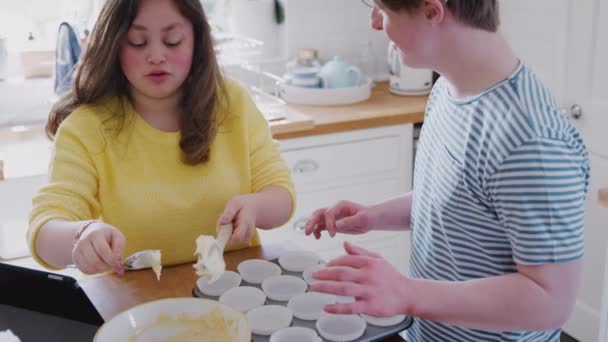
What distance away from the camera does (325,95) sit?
8.26 feet

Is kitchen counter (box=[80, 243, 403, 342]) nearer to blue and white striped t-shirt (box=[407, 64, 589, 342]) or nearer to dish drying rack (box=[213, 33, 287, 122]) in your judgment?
blue and white striped t-shirt (box=[407, 64, 589, 342])

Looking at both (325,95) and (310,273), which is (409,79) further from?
(310,273)

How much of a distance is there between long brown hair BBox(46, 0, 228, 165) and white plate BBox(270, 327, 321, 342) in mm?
509

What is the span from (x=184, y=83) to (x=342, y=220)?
1.44 feet

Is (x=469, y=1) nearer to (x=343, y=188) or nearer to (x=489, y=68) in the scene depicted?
(x=489, y=68)

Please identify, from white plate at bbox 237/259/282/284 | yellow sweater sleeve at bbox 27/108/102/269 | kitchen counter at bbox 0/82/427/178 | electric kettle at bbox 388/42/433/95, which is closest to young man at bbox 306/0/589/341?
white plate at bbox 237/259/282/284

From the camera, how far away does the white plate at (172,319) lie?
934mm

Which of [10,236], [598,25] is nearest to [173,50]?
[10,236]

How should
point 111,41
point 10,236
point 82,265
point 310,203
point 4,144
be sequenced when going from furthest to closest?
point 310,203, point 4,144, point 10,236, point 111,41, point 82,265

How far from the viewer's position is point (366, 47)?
286 cm

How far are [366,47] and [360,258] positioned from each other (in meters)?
2.06

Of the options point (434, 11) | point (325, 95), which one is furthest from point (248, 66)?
point (434, 11)

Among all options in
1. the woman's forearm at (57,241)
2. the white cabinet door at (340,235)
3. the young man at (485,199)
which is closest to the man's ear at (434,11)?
the young man at (485,199)

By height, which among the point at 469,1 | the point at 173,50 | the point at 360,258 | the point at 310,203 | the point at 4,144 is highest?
the point at 469,1
